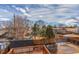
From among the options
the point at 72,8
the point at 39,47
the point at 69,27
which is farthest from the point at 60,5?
the point at 39,47

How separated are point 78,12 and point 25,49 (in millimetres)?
595

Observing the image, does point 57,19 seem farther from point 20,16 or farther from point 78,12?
point 20,16

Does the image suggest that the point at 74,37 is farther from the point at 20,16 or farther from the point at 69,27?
the point at 20,16

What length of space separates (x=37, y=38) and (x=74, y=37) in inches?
13.4

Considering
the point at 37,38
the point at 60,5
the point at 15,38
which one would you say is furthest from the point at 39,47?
the point at 60,5

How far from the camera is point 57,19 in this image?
1.21 metres

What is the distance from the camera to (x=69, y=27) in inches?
47.5

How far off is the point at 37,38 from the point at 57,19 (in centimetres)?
25

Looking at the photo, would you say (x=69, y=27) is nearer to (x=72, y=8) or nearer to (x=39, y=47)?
(x=72, y=8)
